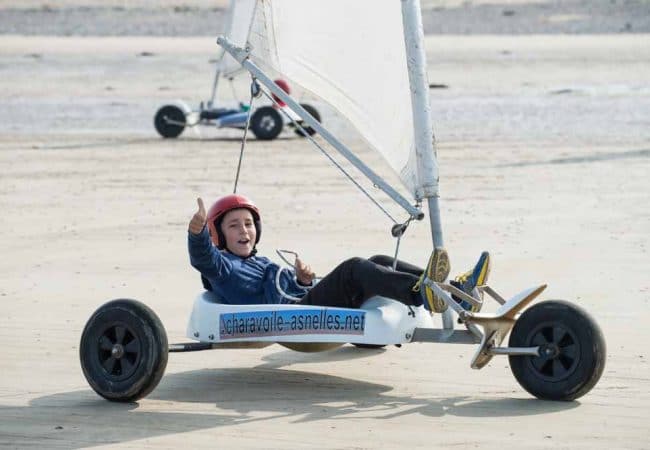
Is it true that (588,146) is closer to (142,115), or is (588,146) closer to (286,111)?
(142,115)

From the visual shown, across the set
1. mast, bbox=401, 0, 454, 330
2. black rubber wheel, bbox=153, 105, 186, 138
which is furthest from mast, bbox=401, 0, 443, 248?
black rubber wheel, bbox=153, 105, 186, 138

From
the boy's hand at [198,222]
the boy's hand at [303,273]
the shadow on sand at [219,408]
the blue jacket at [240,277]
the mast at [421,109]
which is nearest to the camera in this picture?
the shadow on sand at [219,408]

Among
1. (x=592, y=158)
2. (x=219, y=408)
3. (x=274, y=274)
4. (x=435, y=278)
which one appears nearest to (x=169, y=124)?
(x=592, y=158)

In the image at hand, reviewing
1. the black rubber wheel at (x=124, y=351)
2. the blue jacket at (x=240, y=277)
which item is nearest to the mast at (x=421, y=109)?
the blue jacket at (x=240, y=277)

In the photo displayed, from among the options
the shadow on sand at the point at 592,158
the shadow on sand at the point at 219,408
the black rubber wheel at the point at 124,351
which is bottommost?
the shadow on sand at the point at 219,408

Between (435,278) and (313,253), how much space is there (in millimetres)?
4778

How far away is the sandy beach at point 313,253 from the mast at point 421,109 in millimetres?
865

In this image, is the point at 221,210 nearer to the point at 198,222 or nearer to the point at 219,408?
the point at 198,222

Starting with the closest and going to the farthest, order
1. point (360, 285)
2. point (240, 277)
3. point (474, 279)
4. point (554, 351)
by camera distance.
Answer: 1. point (554, 351)
2. point (474, 279)
3. point (360, 285)
4. point (240, 277)

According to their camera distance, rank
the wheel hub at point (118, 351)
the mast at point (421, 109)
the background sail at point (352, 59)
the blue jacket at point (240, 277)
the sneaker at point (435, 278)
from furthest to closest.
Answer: the background sail at point (352, 59)
the blue jacket at point (240, 277)
the mast at point (421, 109)
the wheel hub at point (118, 351)
the sneaker at point (435, 278)

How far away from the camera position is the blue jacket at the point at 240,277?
7.77 meters

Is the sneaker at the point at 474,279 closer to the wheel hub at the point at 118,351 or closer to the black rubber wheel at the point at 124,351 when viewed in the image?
the black rubber wheel at the point at 124,351

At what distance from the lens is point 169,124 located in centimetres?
2256

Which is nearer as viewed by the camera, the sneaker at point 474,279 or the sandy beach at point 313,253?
the sandy beach at point 313,253
